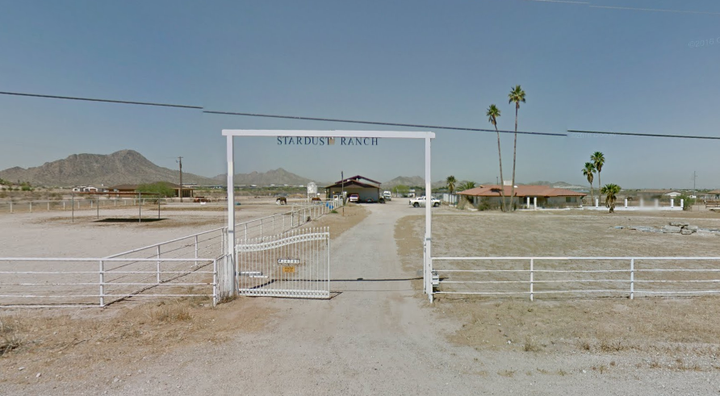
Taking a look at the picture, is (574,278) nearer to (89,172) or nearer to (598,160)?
(598,160)

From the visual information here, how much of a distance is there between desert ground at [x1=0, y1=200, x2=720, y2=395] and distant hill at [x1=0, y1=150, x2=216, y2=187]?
448 ft

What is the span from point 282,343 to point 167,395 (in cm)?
165

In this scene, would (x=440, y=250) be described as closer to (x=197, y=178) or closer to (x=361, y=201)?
(x=361, y=201)

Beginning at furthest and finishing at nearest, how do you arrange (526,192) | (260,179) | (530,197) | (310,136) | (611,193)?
(526,192), (530,197), (611,193), (260,179), (310,136)

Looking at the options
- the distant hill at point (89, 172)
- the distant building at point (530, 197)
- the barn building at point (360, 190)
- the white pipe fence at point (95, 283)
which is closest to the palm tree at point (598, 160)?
the distant building at point (530, 197)

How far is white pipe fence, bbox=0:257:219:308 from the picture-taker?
645 cm

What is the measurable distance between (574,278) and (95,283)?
12.2 meters

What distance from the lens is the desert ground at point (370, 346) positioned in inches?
150

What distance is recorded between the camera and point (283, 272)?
759 centimetres

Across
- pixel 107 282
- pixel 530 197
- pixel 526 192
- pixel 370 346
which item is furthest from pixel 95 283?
pixel 526 192

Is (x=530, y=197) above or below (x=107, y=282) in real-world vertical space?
above

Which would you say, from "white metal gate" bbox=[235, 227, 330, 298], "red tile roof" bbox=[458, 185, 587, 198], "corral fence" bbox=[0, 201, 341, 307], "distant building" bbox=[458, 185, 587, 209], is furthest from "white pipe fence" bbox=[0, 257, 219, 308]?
"red tile roof" bbox=[458, 185, 587, 198]

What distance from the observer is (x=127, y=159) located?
608 feet

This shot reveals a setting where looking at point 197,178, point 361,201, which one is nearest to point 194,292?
point 361,201
